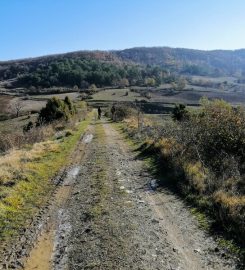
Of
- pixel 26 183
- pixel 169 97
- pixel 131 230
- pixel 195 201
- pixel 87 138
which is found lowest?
pixel 169 97

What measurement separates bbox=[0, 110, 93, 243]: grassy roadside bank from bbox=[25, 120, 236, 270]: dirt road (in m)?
0.70

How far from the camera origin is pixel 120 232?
1031 centimetres

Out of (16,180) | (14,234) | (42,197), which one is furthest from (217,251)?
(16,180)

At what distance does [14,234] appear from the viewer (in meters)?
10.4

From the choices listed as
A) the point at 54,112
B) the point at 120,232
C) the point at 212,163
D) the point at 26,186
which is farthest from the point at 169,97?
the point at 120,232

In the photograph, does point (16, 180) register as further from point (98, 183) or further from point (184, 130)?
point (184, 130)

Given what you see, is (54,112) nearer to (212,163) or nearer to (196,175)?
(212,163)

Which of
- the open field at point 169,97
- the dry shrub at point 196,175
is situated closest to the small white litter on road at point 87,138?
the dry shrub at point 196,175

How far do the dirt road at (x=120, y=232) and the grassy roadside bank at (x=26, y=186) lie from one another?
0.70 m

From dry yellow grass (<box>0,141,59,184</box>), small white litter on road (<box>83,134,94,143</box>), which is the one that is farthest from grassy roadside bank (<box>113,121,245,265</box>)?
small white litter on road (<box>83,134,94,143</box>)

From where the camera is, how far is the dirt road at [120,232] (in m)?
8.64

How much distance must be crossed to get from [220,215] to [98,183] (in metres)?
6.08

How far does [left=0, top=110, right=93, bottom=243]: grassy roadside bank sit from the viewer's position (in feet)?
37.4

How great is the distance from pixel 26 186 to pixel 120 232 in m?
6.00
